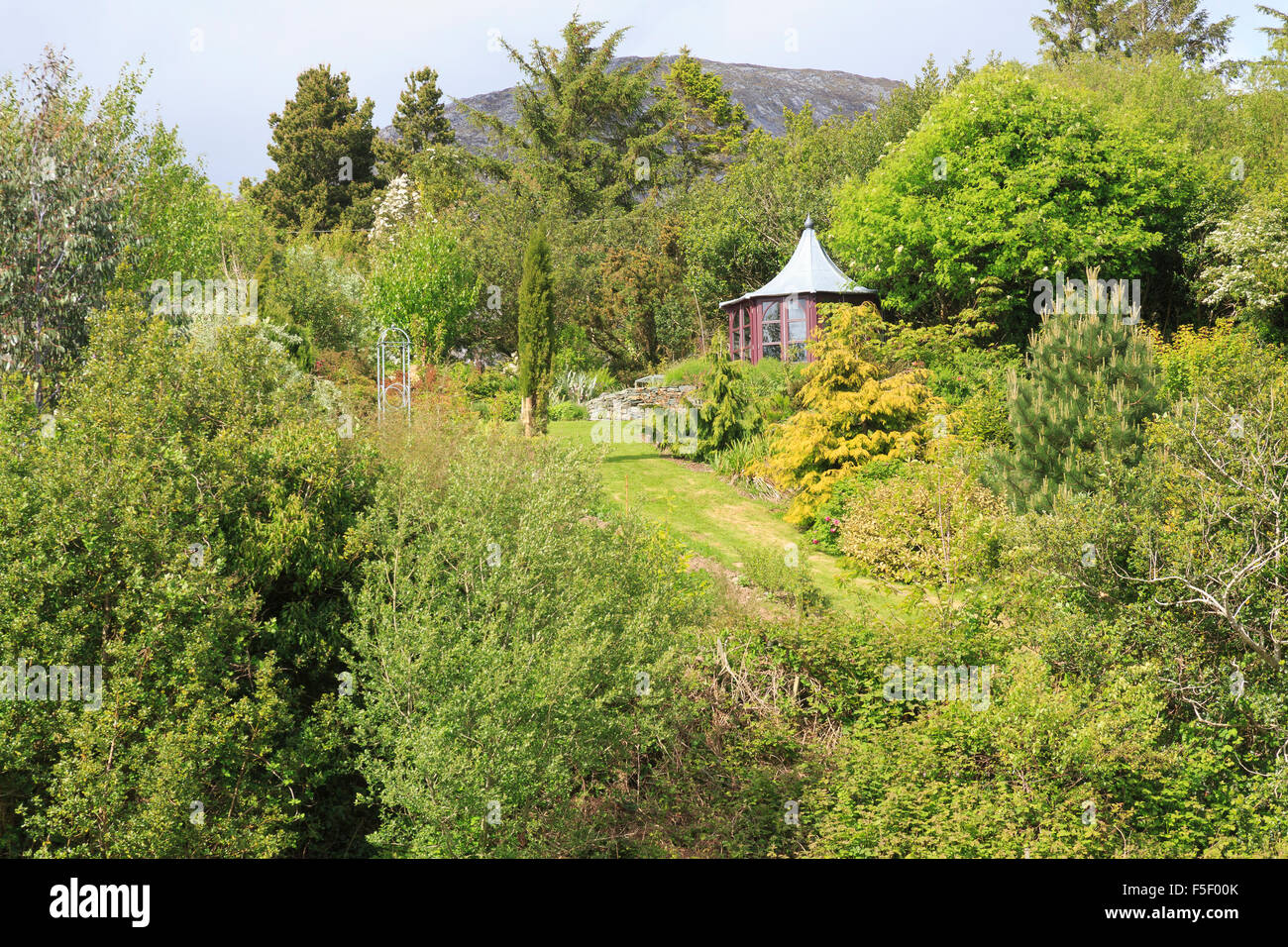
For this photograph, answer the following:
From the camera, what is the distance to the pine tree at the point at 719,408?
57.2 ft

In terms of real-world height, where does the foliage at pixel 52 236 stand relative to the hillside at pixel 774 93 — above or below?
below

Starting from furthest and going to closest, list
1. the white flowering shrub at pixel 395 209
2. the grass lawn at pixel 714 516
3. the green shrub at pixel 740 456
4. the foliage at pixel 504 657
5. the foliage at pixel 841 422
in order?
the white flowering shrub at pixel 395 209, the green shrub at pixel 740 456, the foliage at pixel 841 422, the grass lawn at pixel 714 516, the foliage at pixel 504 657

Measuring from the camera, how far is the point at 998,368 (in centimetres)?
1727

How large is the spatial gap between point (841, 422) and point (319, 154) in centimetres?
4158

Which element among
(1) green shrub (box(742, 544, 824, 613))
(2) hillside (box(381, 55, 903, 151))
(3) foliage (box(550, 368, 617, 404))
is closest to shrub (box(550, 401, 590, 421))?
(3) foliage (box(550, 368, 617, 404))

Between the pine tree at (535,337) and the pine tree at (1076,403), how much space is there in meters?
8.88

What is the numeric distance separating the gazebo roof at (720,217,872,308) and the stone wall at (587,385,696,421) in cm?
371

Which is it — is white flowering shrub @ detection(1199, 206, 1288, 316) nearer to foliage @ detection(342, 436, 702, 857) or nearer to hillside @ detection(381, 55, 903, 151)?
foliage @ detection(342, 436, 702, 857)

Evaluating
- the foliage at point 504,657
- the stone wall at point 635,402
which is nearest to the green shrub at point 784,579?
the foliage at point 504,657

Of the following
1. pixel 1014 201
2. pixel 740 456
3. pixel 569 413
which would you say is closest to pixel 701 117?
pixel 569 413

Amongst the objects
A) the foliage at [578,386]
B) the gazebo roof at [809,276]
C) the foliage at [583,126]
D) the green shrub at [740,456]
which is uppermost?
the foliage at [583,126]

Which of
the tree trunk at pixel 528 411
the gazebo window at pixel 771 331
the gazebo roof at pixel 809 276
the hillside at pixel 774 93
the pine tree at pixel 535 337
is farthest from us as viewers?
the hillside at pixel 774 93

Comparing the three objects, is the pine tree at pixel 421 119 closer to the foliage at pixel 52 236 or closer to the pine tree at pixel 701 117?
the pine tree at pixel 701 117

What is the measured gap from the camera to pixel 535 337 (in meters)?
18.3
